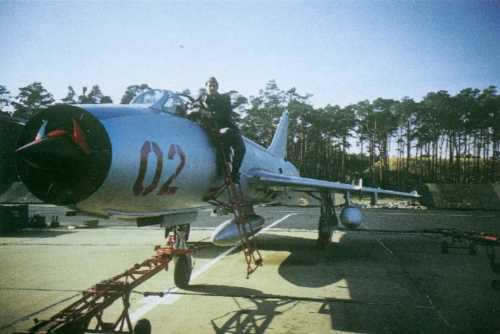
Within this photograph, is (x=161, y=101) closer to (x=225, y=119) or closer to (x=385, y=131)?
(x=225, y=119)

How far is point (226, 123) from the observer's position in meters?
6.00

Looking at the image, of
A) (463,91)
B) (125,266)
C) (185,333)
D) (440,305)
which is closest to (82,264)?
(125,266)

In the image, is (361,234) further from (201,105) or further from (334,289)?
(201,105)

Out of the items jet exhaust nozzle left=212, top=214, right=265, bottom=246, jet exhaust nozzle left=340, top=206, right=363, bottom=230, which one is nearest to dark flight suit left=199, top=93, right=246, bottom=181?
jet exhaust nozzle left=212, top=214, right=265, bottom=246

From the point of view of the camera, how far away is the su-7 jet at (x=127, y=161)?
322 centimetres

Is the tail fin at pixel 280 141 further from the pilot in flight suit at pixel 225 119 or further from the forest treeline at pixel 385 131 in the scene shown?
the forest treeline at pixel 385 131

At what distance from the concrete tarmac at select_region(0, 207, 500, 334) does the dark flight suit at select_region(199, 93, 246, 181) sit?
7.58 feet

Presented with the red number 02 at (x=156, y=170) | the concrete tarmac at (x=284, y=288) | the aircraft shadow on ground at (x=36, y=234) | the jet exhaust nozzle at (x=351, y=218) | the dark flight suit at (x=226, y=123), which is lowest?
the aircraft shadow on ground at (x=36, y=234)

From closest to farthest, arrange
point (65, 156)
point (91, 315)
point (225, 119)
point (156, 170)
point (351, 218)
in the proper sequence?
point (65, 156) < point (91, 315) < point (156, 170) < point (225, 119) < point (351, 218)

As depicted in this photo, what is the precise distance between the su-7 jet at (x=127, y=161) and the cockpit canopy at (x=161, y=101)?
2 cm

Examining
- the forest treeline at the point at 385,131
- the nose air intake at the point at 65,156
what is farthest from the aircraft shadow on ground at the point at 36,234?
the forest treeline at the point at 385,131

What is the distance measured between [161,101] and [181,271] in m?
3.24

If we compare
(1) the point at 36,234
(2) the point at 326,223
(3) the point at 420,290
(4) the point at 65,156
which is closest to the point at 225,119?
(4) the point at 65,156

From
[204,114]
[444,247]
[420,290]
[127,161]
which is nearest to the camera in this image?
[127,161]
